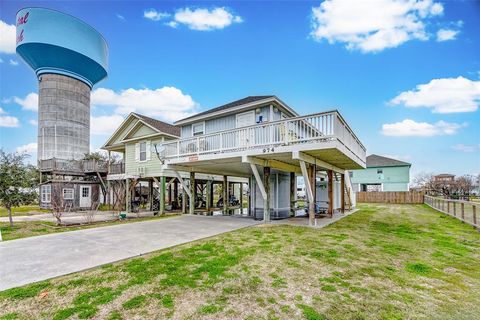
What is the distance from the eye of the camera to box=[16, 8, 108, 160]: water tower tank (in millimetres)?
23359

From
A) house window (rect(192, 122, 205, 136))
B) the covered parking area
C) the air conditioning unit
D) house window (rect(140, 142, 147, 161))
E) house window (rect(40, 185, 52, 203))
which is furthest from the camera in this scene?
house window (rect(40, 185, 52, 203))

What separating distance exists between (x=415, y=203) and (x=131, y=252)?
28.1m

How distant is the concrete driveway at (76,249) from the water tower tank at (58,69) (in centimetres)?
2152

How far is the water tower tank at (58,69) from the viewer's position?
23359 millimetres

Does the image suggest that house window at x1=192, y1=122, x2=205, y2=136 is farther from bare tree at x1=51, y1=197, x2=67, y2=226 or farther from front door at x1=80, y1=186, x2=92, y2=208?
front door at x1=80, y1=186, x2=92, y2=208

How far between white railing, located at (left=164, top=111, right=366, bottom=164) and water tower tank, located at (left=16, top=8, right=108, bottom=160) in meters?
18.9

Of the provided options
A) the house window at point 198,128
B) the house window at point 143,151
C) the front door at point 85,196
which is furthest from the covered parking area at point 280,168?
the front door at point 85,196

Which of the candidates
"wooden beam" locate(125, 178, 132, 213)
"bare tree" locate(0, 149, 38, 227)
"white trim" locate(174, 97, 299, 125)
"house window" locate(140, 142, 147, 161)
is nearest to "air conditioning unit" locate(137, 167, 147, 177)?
"house window" locate(140, 142, 147, 161)

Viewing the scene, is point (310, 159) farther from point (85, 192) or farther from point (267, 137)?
point (85, 192)

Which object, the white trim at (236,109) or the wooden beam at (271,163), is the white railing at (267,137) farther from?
the white trim at (236,109)

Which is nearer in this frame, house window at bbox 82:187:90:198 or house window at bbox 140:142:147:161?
house window at bbox 140:142:147:161

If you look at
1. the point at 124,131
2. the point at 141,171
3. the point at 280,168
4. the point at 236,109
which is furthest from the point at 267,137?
the point at 124,131

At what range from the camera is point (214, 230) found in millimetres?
8672

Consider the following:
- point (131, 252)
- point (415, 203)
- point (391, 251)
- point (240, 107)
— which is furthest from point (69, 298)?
point (415, 203)
